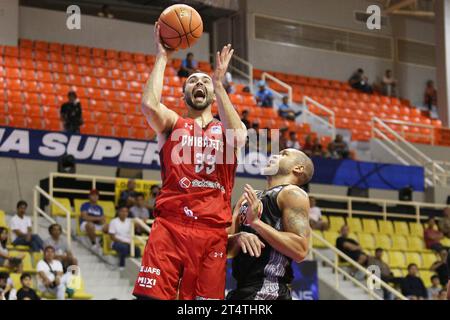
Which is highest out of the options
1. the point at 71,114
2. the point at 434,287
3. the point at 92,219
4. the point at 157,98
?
the point at 71,114

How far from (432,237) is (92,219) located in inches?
259

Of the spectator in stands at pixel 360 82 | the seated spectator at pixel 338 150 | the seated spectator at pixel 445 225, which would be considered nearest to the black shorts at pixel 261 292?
the seated spectator at pixel 445 225

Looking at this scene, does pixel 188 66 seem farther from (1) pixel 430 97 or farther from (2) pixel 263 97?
(1) pixel 430 97

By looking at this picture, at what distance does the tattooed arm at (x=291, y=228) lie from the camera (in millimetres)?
5605

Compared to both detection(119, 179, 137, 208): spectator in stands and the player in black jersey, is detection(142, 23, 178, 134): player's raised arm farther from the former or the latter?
detection(119, 179, 137, 208): spectator in stands

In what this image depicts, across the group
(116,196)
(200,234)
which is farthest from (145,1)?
(200,234)

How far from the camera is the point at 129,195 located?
15.3 meters

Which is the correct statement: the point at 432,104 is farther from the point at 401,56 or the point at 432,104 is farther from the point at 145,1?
the point at 145,1

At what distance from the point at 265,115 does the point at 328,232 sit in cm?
409

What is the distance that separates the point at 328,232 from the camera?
16641 mm

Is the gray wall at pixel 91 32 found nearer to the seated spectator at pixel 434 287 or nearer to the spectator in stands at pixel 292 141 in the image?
the spectator in stands at pixel 292 141

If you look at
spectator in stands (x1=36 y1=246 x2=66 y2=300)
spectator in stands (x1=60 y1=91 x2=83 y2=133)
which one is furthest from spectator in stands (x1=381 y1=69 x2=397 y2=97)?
spectator in stands (x1=36 y1=246 x2=66 y2=300)

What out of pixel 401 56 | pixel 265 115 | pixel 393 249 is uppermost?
pixel 401 56

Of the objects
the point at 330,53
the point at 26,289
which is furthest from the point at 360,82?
the point at 26,289
